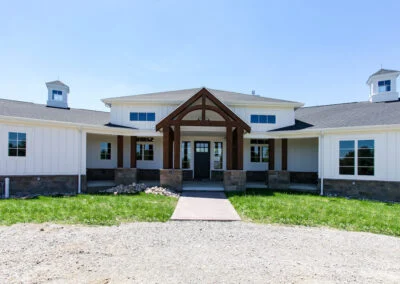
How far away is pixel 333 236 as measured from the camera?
5672mm

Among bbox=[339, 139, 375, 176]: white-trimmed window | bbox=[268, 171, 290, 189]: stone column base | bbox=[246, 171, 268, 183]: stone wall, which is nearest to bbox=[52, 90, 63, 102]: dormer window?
bbox=[246, 171, 268, 183]: stone wall

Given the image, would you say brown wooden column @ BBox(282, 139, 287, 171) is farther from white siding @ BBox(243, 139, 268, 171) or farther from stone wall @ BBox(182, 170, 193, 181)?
stone wall @ BBox(182, 170, 193, 181)

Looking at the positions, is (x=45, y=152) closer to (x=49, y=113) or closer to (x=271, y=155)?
(x=49, y=113)

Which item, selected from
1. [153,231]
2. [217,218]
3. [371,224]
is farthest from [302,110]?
[153,231]

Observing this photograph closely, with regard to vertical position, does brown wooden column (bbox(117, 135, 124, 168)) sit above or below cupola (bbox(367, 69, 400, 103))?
below

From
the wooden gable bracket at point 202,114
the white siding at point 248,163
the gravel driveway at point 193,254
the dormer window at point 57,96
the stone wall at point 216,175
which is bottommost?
the gravel driveway at point 193,254

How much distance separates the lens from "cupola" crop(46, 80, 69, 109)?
56.0 ft

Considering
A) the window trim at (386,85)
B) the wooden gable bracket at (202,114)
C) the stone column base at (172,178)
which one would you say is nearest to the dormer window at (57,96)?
the wooden gable bracket at (202,114)

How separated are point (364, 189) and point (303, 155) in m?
4.15

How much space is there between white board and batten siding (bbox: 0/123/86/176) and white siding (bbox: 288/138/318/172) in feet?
39.6

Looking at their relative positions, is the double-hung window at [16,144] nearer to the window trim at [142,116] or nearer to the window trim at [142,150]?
the window trim at [142,116]

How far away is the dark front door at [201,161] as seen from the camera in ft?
51.9

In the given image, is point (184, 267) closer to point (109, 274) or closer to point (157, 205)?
point (109, 274)

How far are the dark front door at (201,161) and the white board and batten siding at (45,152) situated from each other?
6.82 metres
